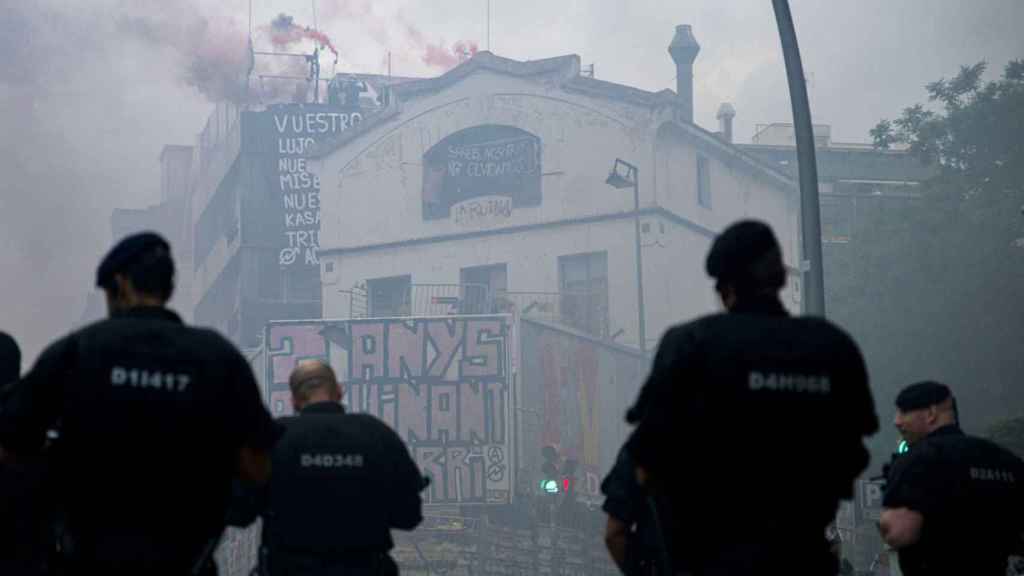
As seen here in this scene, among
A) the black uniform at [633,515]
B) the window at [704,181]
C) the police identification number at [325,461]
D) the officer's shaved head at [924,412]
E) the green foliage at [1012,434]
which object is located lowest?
the green foliage at [1012,434]

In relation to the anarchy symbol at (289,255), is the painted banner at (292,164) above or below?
above

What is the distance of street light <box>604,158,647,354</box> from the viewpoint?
146ft

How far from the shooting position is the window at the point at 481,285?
159ft

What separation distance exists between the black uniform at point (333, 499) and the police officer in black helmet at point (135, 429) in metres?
1.94

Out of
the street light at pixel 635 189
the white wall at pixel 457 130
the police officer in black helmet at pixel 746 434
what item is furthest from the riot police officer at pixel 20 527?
the white wall at pixel 457 130

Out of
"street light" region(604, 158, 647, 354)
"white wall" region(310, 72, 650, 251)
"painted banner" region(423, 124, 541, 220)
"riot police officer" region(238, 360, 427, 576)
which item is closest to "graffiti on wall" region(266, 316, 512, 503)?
"street light" region(604, 158, 647, 354)

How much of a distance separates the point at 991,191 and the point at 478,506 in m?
18.6

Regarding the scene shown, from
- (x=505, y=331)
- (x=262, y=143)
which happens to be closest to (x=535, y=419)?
(x=505, y=331)

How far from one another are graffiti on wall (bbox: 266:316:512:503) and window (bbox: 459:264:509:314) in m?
2.01

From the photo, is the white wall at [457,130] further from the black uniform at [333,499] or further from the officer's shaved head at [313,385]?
the black uniform at [333,499]

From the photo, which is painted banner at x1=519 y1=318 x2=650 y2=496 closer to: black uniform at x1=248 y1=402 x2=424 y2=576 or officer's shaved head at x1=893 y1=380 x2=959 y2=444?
officer's shaved head at x1=893 y1=380 x2=959 y2=444

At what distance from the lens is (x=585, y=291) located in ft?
153

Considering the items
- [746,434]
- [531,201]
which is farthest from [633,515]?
[531,201]

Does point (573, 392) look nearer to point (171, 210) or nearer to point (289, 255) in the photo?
point (289, 255)
